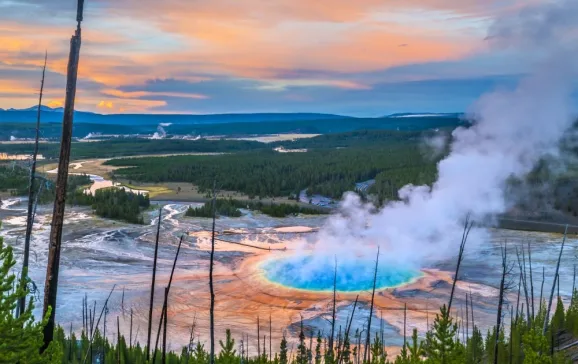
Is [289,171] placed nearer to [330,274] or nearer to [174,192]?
[174,192]

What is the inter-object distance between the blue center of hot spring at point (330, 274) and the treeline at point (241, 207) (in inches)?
550

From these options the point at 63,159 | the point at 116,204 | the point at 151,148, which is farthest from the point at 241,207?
the point at 151,148

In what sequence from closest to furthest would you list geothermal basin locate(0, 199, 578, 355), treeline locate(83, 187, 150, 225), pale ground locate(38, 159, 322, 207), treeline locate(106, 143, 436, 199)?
1. geothermal basin locate(0, 199, 578, 355)
2. treeline locate(83, 187, 150, 225)
3. pale ground locate(38, 159, 322, 207)
4. treeline locate(106, 143, 436, 199)

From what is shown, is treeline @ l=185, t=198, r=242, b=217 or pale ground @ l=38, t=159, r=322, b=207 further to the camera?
pale ground @ l=38, t=159, r=322, b=207

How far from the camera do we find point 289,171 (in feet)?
240

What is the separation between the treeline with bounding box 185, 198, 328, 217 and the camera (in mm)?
42469

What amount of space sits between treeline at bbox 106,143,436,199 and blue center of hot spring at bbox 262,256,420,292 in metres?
24.6

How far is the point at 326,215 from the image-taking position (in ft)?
149

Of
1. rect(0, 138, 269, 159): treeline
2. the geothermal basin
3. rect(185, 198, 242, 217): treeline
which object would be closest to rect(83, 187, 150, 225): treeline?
the geothermal basin

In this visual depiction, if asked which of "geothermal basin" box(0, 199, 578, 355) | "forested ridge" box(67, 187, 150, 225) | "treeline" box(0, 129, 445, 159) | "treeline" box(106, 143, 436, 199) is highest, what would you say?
"treeline" box(0, 129, 445, 159)

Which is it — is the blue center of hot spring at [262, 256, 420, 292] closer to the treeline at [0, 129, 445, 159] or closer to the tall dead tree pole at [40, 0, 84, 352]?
the tall dead tree pole at [40, 0, 84, 352]

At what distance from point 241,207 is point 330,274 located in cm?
2133

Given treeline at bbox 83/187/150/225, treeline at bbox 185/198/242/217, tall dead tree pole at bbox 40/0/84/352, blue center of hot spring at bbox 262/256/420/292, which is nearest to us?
tall dead tree pole at bbox 40/0/84/352

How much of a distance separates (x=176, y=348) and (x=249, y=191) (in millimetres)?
40943
